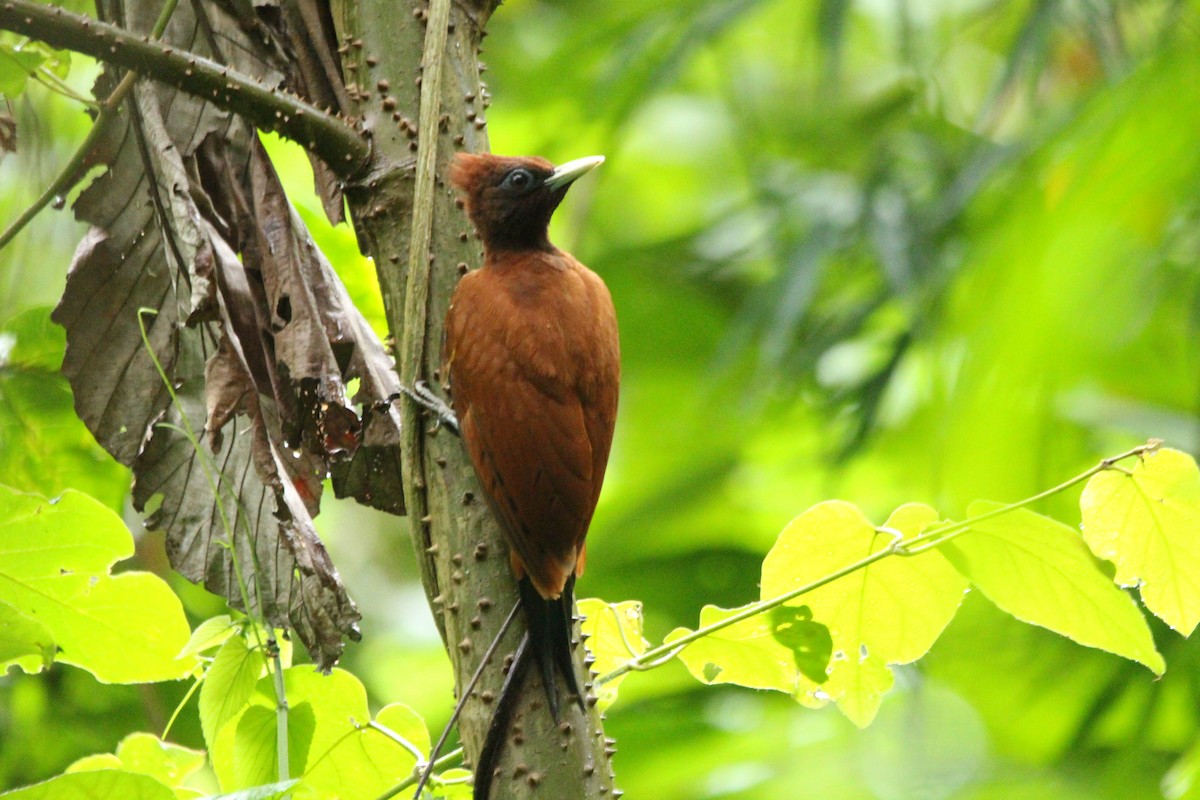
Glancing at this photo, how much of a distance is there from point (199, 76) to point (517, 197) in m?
0.65

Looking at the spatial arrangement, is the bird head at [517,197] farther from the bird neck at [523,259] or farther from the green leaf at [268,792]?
the green leaf at [268,792]

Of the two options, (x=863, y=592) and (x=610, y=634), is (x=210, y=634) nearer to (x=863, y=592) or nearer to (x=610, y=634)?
(x=610, y=634)

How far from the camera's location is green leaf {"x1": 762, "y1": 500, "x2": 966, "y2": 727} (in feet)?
4.71

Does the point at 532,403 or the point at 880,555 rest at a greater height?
the point at 532,403

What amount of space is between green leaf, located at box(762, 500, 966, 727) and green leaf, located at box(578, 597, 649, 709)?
0.72 feet

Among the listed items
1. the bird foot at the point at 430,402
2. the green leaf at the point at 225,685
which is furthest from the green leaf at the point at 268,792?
the bird foot at the point at 430,402

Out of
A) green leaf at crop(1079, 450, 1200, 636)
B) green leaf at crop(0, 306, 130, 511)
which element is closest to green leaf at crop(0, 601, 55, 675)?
green leaf at crop(0, 306, 130, 511)

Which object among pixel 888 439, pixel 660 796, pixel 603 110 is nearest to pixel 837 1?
pixel 603 110

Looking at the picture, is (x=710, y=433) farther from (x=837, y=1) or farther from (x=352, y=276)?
(x=352, y=276)

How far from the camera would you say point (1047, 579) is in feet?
4.53

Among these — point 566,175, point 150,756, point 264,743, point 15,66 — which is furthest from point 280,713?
point 566,175

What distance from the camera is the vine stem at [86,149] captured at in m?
1.44

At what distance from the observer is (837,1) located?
4.32m

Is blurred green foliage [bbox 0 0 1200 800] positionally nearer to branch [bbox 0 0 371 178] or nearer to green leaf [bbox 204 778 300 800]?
Result: branch [bbox 0 0 371 178]
